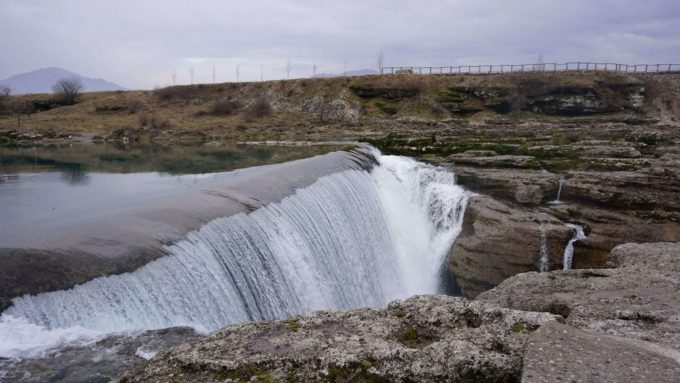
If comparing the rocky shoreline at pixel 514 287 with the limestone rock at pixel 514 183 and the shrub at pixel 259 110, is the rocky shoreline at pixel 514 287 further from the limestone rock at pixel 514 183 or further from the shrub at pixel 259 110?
the shrub at pixel 259 110

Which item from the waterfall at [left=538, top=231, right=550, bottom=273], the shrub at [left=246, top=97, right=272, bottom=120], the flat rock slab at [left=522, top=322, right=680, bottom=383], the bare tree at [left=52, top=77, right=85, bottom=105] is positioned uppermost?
the bare tree at [left=52, top=77, right=85, bottom=105]

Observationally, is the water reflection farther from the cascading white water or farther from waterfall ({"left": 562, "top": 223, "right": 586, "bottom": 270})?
waterfall ({"left": 562, "top": 223, "right": 586, "bottom": 270})

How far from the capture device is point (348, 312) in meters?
6.65

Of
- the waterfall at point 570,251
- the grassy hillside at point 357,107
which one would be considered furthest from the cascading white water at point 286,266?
the grassy hillside at point 357,107

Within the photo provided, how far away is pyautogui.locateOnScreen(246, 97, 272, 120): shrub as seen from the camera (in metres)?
63.5

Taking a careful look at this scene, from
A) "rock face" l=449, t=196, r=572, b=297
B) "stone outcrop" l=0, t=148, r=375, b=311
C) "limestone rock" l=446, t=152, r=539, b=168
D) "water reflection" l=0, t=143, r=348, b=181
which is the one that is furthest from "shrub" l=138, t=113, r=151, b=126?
"rock face" l=449, t=196, r=572, b=297

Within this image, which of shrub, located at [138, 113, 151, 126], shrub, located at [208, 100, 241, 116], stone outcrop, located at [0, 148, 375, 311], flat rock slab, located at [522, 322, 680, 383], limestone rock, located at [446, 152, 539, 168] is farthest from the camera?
shrub, located at [208, 100, 241, 116]

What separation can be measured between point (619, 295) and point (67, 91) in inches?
3308

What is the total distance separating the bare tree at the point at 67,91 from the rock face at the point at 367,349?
80.4m

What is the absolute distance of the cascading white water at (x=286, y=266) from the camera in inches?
308

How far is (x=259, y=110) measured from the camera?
211 feet

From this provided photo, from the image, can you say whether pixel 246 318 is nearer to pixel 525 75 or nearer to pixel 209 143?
pixel 209 143

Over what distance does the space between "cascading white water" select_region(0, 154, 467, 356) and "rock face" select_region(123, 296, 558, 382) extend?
2.76 metres

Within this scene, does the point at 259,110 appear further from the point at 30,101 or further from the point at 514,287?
the point at 514,287
